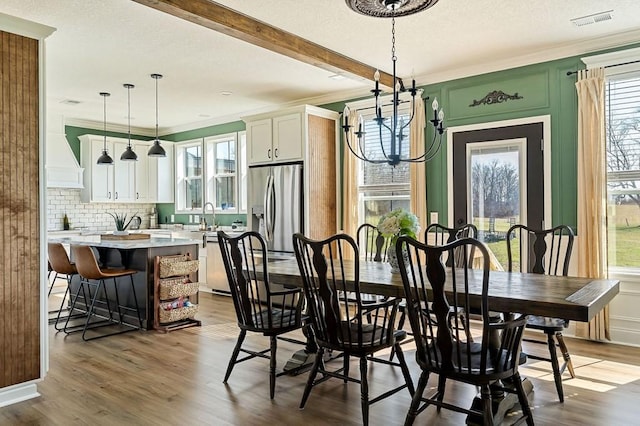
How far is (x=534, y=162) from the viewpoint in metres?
4.54

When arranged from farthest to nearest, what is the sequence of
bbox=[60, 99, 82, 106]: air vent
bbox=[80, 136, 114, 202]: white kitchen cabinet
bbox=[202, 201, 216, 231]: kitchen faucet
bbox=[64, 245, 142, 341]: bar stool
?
bbox=[80, 136, 114, 202]: white kitchen cabinet < bbox=[202, 201, 216, 231]: kitchen faucet < bbox=[60, 99, 82, 106]: air vent < bbox=[64, 245, 142, 341]: bar stool

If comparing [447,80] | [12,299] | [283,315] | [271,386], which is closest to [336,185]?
[447,80]

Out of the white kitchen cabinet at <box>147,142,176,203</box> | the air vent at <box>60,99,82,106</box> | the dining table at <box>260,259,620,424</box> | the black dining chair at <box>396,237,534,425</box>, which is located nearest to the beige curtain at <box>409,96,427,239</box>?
the dining table at <box>260,259,620,424</box>

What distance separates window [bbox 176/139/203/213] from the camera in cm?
809

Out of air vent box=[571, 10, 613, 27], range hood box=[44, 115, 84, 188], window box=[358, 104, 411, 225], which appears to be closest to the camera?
air vent box=[571, 10, 613, 27]

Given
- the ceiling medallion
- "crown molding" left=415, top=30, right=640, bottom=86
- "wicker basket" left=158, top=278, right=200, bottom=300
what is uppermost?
"crown molding" left=415, top=30, right=640, bottom=86

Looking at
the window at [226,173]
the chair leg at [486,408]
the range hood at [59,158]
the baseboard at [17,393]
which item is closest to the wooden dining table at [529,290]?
the chair leg at [486,408]

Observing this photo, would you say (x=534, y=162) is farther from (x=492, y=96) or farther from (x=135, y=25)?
(x=135, y=25)

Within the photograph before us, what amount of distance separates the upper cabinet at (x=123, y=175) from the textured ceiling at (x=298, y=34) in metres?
1.65

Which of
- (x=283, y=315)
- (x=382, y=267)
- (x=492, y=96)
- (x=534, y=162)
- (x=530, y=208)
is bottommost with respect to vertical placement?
(x=283, y=315)

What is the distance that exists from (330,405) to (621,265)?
9.65ft

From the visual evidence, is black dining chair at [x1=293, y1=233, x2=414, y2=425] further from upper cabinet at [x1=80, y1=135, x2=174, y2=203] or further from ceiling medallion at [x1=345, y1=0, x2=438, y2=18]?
upper cabinet at [x1=80, y1=135, x2=174, y2=203]

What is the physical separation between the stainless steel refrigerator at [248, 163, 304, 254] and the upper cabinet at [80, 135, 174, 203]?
2.79 m

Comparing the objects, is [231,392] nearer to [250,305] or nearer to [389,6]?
[250,305]
